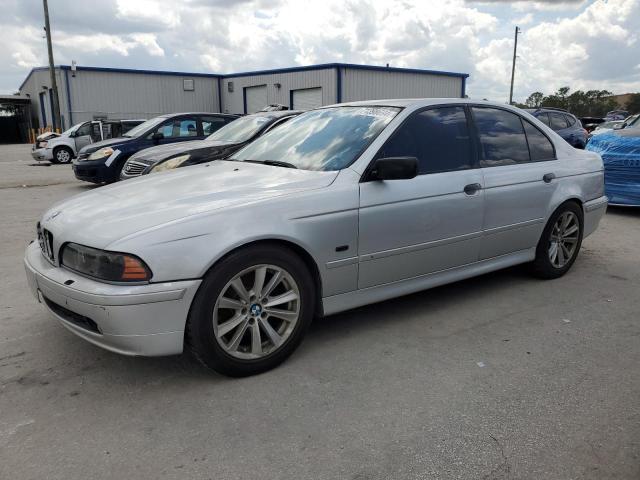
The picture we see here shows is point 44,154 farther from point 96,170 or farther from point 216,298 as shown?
point 216,298

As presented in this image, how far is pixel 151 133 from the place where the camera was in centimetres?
1055

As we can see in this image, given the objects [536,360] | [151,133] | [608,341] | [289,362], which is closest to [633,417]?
[536,360]

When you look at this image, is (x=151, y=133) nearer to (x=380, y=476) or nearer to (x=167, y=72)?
(x=380, y=476)

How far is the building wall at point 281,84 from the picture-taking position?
1045 inches

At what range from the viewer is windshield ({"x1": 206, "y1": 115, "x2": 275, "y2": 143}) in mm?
8594

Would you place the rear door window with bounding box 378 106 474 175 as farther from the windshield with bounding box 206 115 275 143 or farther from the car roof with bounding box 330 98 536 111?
the windshield with bounding box 206 115 275 143

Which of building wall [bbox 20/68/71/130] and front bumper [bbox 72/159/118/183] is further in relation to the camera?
Answer: building wall [bbox 20/68/71/130]

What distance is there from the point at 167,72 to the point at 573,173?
3133 cm

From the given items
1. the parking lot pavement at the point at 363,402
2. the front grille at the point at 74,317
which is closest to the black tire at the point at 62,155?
the parking lot pavement at the point at 363,402

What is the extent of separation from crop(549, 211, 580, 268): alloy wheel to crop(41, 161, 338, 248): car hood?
249cm

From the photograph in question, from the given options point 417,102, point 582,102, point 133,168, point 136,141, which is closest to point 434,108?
point 417,102

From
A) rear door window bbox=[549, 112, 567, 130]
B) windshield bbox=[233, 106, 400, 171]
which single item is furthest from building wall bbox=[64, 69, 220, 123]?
windshield bbox=[233, 106, 400, 171]

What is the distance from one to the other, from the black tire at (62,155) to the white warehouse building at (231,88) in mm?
12214

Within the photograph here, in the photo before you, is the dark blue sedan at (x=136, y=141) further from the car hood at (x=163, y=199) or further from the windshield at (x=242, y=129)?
the car hood at (x=163, y=199)
